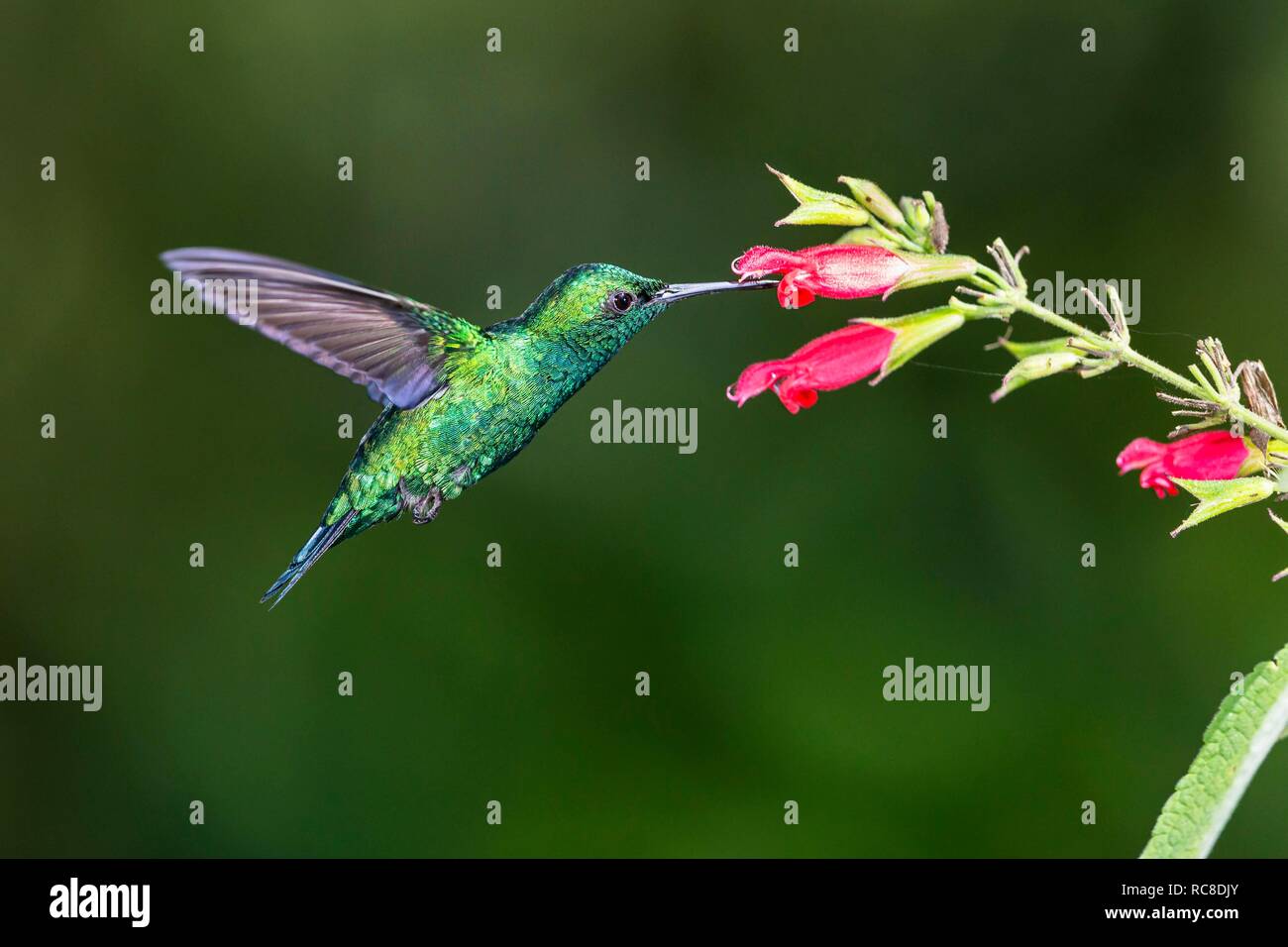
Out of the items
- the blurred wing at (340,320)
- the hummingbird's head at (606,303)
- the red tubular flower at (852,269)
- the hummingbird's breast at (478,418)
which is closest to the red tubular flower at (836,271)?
the red tubular flower at (852,269)

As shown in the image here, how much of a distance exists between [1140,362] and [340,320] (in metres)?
1.12

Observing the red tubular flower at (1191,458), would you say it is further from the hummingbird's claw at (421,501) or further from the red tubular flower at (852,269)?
the hummingbird's claw at (421,501)

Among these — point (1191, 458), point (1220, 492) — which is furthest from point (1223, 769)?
→ point (1191, 458)

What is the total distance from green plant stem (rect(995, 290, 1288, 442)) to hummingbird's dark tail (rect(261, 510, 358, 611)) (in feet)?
3.45

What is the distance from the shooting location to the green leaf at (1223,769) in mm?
1301

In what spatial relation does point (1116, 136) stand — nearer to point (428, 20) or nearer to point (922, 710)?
point (922, 710)

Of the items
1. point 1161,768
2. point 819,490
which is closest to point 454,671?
point 819,490

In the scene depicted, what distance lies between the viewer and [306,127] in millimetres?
4199

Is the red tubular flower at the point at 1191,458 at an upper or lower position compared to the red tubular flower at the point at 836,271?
lower

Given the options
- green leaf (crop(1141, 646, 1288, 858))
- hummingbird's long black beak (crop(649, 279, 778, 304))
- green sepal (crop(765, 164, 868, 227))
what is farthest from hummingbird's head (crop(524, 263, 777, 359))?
green leaf (crop(1141, 646, 1288, 858))

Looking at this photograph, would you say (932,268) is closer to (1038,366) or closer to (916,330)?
(916,330)

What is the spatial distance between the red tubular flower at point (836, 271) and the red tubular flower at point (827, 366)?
57 mm

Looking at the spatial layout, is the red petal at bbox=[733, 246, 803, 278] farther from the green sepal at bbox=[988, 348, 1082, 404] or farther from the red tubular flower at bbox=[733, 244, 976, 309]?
the green sepal at bbox=[988, 348, 1082, 404]

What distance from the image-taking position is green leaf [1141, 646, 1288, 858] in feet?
→ 4.27
